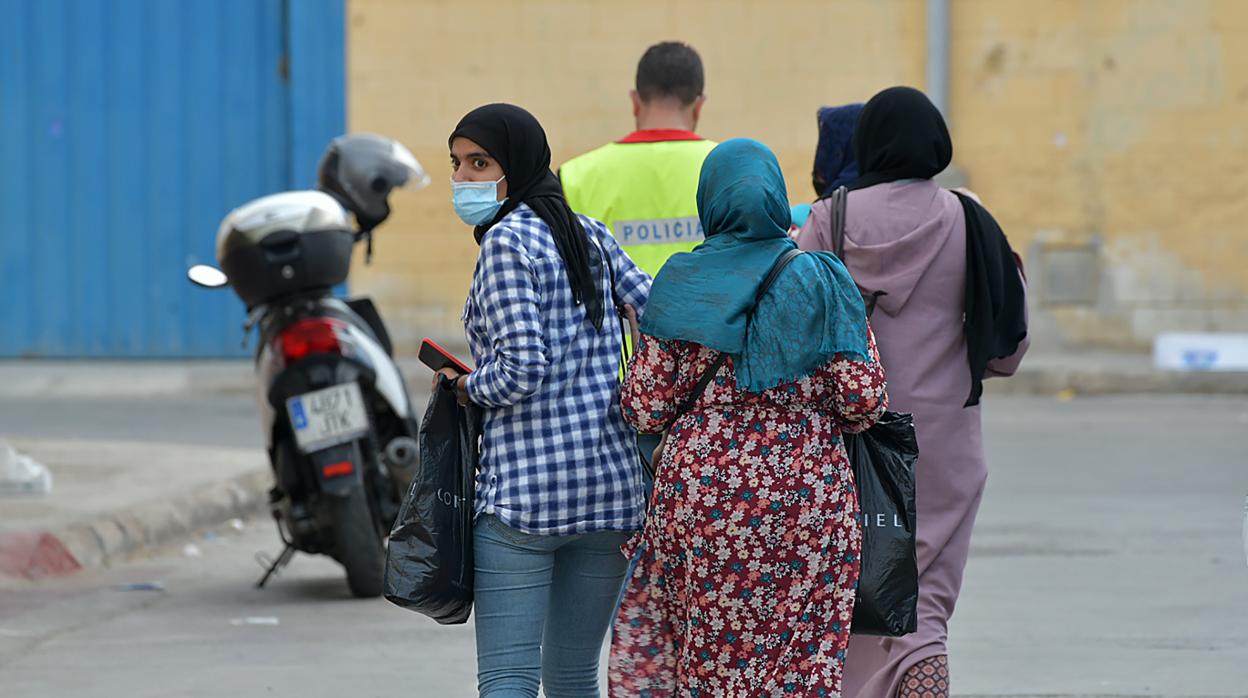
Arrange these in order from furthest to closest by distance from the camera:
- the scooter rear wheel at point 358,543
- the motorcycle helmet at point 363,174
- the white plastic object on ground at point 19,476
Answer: the white plastic object on ground at point 19,476 → the motorcycle helmet at point 363,174 → the scooter rear wheel at point 358,543

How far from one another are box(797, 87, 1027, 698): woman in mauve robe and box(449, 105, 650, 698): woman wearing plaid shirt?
0.78m

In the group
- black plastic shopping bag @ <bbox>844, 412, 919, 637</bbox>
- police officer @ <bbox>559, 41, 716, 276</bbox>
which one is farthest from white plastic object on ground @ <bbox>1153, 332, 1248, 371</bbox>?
black plastic shopping bag @ <bbox>844, 412, 919, 637</bbox>

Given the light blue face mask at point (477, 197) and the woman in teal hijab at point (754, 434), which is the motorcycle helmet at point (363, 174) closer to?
the light blue face mask at point (477, 197)

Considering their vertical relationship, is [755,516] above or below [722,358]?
below

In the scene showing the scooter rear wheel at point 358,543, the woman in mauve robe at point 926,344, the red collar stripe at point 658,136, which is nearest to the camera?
the woman in mauve robe at point 926,344

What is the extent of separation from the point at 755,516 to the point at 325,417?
323 cm

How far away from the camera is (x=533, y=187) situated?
3.88 metres

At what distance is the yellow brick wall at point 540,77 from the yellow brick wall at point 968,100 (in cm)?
2

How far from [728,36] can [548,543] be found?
11.2 meters

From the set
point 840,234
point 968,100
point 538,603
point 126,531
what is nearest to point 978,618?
point 840,234

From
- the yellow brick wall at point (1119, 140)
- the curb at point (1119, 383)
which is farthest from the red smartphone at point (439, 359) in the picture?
the yellow brick wall at point (1119, 140)

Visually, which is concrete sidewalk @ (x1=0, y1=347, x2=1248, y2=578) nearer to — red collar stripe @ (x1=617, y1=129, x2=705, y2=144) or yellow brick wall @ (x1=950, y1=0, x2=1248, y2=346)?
yellow brick wall @ (x1=950, y1=0, x2=1248, y2=346)

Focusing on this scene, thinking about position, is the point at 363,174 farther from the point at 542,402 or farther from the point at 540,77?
the point at 540,77

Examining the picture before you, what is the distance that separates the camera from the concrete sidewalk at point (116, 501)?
7.29 metres
